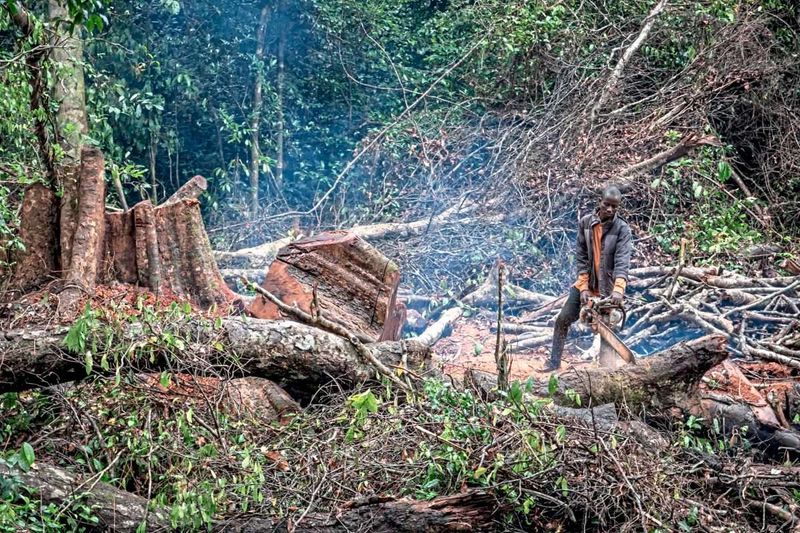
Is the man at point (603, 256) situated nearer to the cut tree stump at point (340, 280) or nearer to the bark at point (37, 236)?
the cut tree stump at point (340, 280)

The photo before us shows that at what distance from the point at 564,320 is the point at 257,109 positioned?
21.5ft

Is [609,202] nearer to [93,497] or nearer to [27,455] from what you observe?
[93,497]

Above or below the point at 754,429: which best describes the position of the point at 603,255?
above

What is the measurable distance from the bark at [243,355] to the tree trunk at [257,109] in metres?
7.40

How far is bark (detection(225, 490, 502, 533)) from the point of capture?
411cm

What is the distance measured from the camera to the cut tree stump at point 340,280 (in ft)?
22.9

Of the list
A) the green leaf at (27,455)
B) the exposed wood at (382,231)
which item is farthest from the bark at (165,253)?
the exposed wood at (382,231)

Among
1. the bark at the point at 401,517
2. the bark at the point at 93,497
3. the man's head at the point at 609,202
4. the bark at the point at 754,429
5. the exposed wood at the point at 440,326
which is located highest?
the man's head at the point at 609,202

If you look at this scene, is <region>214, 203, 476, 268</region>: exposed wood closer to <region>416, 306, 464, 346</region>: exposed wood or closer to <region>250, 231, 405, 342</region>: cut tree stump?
<region>416, 306, 464, 346</region>: exposed wood

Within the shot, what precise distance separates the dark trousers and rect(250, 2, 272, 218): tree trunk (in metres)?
5.88

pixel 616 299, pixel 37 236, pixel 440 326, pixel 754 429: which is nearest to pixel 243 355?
pixel 37 236

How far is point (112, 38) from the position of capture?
11953mm

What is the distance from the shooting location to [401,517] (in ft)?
13.5

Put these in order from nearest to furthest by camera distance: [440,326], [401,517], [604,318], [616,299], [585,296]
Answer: [401,517]
[616,299]
[604,318]
[585,296]
[440,326]
